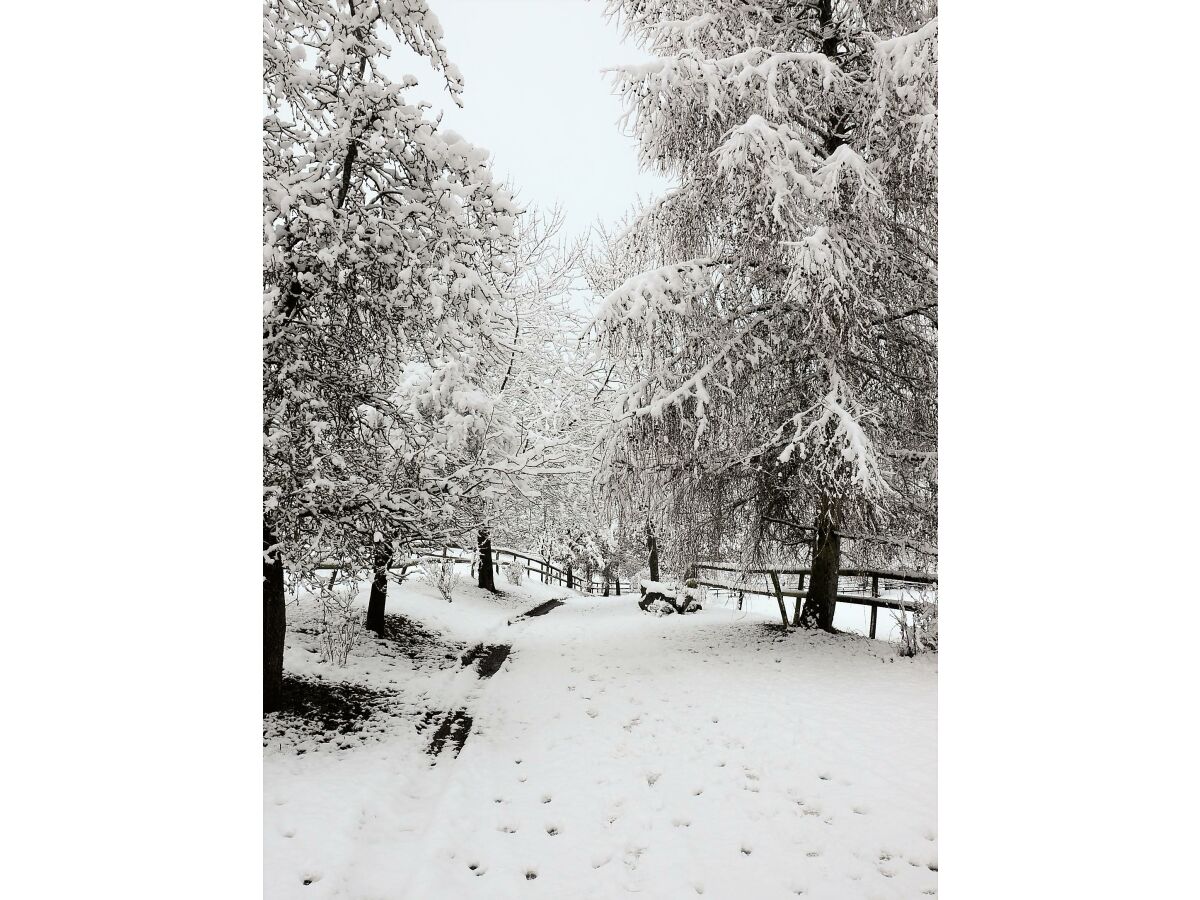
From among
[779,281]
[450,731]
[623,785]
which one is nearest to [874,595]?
[779,281]

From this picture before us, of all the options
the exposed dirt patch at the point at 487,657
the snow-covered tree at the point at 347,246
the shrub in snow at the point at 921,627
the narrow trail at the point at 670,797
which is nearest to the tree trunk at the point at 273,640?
the snow-covered tree at the point at 347,246

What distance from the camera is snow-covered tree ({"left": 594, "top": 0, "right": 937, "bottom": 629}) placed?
14.8 feet

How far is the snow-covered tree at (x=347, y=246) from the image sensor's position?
118 inches

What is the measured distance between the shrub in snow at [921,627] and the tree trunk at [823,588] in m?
0.78

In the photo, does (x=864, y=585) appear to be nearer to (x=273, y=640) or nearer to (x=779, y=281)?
(x=779, y=281)

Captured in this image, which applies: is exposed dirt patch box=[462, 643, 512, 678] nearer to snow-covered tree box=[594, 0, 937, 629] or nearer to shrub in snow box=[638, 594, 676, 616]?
snow-covered tree box=[594, 0, 937, 629]

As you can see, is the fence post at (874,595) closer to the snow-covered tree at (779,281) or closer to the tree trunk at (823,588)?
the tree trunk at (823,588)

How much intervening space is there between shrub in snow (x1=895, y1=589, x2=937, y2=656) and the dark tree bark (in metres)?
0.78

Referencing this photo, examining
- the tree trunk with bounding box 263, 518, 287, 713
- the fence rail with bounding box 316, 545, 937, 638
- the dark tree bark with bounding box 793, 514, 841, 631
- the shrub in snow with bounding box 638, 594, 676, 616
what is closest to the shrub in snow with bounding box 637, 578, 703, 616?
the shrub in snow with bounding box 638, 594, 676, 616
